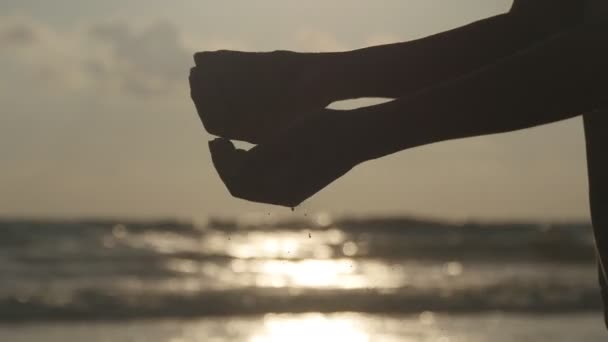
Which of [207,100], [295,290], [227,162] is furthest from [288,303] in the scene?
[227,162]

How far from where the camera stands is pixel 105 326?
6836mm

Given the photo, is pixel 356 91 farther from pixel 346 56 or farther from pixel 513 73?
pixel 513 73

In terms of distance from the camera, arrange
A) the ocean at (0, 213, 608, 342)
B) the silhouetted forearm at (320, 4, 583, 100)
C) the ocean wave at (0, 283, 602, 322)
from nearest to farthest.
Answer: the silhouetted forearm at (320, 4, 583, 100) < the ocean at (0, 213, 608, 342) < the ocean wave at (0, 283, 602, 322)

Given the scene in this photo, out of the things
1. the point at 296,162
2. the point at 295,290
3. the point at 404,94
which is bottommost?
the point at 296,162

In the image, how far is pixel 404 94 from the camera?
4.98ft

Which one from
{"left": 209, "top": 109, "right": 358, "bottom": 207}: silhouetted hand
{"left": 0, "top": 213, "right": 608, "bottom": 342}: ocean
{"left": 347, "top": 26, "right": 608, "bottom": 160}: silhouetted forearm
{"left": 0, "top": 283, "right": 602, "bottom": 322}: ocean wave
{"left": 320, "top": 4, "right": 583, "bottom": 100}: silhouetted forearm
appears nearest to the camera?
{"left": 347, "top": 26, "right": 608, "bottom": 160}: silhouetted forearm

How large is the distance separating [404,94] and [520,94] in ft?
1.27

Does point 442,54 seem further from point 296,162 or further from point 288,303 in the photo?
point 288,303

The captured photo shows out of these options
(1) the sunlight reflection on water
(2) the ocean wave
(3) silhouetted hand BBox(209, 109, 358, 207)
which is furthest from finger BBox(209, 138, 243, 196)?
(2) the ocean wave

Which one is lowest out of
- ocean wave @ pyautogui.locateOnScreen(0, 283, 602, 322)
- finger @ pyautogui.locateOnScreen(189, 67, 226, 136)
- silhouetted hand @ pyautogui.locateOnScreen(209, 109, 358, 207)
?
silhouetted hand @ pyautogui.locateOnScreen(209, 109, 358, 207)

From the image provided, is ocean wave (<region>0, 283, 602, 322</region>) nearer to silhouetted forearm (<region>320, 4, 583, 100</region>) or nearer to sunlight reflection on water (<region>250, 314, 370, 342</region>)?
sunlight reflection on water (<region>250, 314, 370, 342</region>)

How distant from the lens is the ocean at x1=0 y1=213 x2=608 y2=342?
22.2ft

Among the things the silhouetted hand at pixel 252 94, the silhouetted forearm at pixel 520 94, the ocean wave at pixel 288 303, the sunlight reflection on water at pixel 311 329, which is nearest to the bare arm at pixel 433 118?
the silhouetted forearm at pixel 520 94

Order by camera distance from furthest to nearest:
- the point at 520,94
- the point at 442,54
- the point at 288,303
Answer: the point at 288,303
the point at 442,54
the point at 520,94
